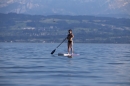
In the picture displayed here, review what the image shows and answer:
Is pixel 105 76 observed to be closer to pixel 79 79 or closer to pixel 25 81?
pixel 79 79

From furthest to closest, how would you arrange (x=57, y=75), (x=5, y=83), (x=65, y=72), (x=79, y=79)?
(x=65, y=72) < (x=57, y=75) < (x=79, y=79) < (x=5, y=83)

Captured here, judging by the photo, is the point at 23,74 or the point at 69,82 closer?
the point at 69,82

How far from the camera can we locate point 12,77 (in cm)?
2427

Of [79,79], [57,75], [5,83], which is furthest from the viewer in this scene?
[57,75]

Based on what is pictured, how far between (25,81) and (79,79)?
2886 millimetres

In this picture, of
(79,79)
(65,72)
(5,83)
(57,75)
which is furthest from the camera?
(65,72)

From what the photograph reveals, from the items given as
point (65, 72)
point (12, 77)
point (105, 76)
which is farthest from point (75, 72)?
point (12, 77)

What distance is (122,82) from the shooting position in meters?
22.4

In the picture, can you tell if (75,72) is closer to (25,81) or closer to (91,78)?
(91,78)

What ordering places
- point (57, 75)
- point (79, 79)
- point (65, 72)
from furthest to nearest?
point (65, 72) → point (57, 75) → point (79, 79)

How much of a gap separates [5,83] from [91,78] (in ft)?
15.7

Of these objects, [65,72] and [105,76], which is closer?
[105,76]

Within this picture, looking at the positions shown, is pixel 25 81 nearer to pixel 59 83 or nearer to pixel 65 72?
pixel 59 83

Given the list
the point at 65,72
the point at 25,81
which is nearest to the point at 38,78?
the point at 25,81
